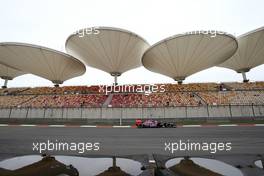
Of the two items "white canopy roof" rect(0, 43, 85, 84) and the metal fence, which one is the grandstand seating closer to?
the metal fence

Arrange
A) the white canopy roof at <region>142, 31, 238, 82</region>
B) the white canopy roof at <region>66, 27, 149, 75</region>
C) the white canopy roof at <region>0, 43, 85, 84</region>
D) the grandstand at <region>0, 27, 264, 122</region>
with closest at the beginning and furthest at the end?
the grandstand at <region>0, 27, 264, 122</region> → the white canopy roof at <region>142, 31, 238, 82</region> → the white canopy roof at <region>66, 27, 149, 75</region> → the white canopy roof at <region>0, 43, 85, 84</region>

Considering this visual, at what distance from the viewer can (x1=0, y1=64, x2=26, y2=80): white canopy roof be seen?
182 ft

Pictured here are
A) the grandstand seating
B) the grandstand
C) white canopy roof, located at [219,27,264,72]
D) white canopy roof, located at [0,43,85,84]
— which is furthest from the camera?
white canopy roof, located at [219,27,264,72]

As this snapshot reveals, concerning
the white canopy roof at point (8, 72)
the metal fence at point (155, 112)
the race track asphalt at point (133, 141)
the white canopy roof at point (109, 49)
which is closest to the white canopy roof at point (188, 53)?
the white canopy roof at point (109, 49)

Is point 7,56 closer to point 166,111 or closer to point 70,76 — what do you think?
point 70,76

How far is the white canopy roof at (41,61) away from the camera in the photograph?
38.3 meters

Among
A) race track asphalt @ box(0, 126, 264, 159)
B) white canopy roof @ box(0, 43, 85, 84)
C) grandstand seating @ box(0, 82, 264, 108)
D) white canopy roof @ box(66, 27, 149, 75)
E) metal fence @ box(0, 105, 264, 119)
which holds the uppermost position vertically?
white canopy roof @ box(66, 27, 149, 75)

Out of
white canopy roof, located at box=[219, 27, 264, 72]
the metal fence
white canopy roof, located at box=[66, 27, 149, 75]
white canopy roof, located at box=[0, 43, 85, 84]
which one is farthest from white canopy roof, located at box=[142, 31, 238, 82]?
white canopy roof, located at box=[0, 43, 85, 84]

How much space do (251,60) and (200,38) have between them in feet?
65.2

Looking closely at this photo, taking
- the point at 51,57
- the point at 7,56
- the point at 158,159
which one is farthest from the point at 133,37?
the point at 158,159

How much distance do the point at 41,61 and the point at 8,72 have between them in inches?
803

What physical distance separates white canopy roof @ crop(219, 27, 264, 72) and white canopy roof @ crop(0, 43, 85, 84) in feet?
114

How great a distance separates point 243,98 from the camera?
30.3 metres

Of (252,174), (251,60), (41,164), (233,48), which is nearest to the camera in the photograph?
(252,174)
